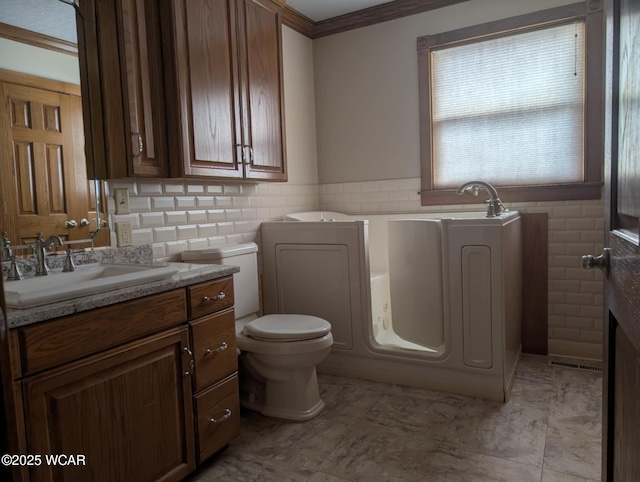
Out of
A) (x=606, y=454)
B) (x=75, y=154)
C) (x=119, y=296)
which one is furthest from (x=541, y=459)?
(x=75, y=154)

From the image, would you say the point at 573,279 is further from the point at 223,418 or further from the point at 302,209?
the point at 223,418

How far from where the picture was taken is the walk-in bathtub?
232 cm

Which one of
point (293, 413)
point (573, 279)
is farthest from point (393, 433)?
point (573, 279)

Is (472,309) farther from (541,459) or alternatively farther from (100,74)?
(100,74)

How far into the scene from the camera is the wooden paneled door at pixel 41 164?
163 centimetres

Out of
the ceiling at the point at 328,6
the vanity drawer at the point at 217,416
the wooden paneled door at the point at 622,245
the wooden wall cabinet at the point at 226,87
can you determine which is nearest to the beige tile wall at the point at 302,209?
the wooden wall cabinet at the point at 226,87

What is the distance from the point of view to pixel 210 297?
5.88 feet

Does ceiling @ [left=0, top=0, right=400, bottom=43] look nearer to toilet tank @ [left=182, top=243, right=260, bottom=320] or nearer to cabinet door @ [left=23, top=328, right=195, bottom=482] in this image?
toilet tank @ [left=182, top=243, right=260, bottom=320]

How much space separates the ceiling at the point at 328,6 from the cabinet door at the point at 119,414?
256 centimetres

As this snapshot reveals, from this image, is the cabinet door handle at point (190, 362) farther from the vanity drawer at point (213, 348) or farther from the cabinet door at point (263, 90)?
the cabinet door at point (263, 90)

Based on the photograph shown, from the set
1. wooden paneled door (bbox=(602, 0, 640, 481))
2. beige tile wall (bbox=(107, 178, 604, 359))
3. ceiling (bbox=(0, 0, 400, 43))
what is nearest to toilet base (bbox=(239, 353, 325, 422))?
beige tile wall (bbox=(107, 178, 604, 359))

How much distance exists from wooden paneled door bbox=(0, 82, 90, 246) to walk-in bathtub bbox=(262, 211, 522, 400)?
1.29 meters

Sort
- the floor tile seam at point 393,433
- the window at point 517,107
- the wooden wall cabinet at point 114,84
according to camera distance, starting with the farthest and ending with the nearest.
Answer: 1. the window at point 517,107
2. the floor tile seam at point 393,433
3. the wooden wall cabinet at point 114,84

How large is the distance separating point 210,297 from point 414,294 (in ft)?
4.14
